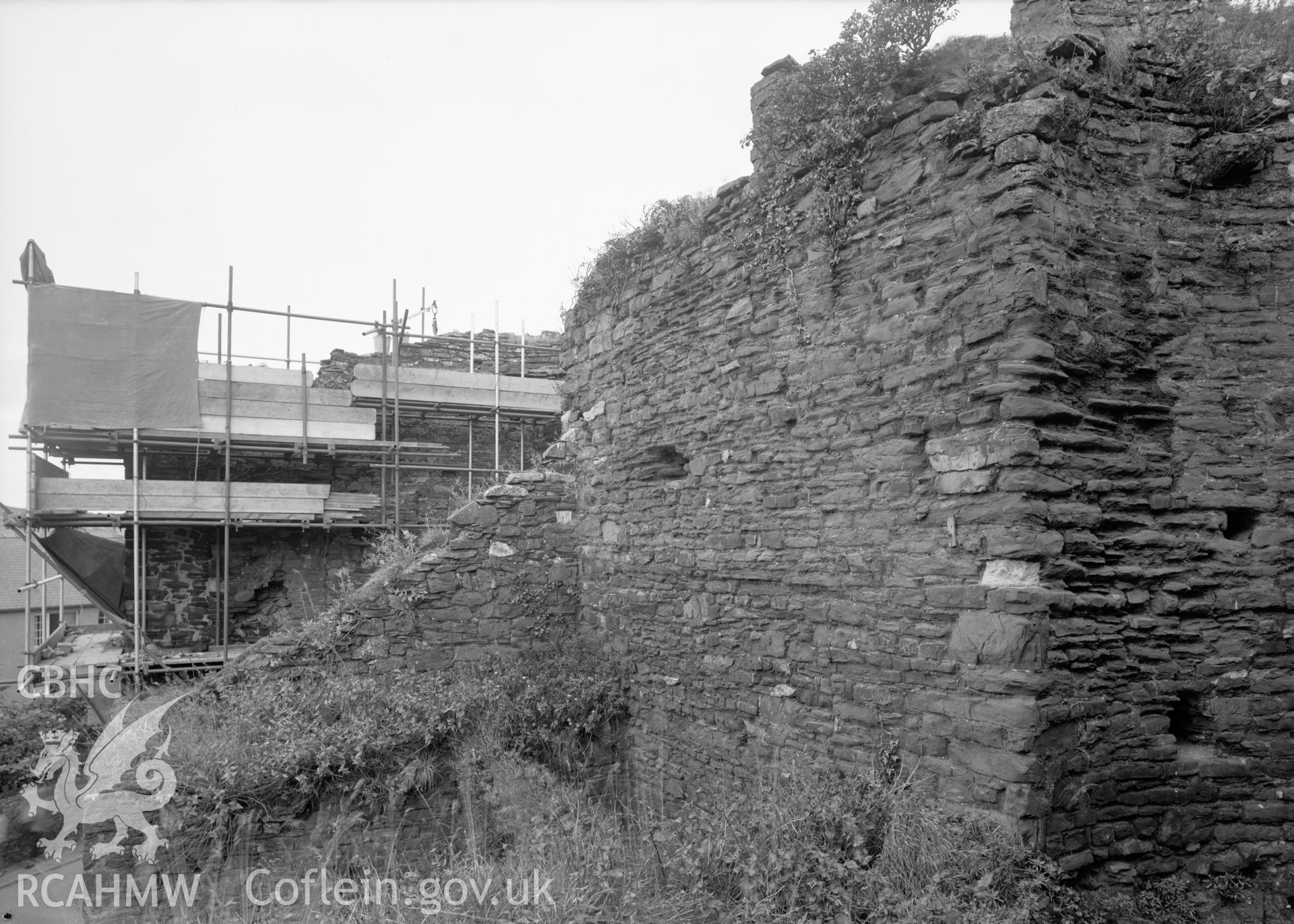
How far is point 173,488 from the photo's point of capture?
12.7 metres

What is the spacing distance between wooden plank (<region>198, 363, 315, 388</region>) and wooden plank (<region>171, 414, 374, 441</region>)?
679mm

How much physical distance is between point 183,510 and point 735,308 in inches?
400

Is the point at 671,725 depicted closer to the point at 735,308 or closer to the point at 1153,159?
the point at 735,308

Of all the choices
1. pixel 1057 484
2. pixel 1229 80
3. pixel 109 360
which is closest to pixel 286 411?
pixel 109 360

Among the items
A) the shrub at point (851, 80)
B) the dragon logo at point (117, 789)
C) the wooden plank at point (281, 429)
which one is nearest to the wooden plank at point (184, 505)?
the wooden plank at point (281, 429)

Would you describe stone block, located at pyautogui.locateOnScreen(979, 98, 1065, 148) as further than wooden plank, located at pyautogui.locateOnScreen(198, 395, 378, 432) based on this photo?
No

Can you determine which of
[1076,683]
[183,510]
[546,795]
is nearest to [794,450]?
[1076,683]

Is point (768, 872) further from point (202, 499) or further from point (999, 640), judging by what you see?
point (202, 499)

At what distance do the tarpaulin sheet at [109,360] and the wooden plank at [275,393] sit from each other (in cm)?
36

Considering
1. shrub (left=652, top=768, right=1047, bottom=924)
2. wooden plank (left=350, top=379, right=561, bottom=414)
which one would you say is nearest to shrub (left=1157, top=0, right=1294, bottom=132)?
shrub (left=652, top=768, right=1047, bottom=924)

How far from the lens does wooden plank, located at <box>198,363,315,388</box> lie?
43.6 ft

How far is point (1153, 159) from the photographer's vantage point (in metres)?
4.79

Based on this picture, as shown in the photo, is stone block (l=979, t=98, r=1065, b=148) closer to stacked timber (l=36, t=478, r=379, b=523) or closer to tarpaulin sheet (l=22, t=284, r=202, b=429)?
stacked timber (l=36, t=478, r=379, b=523)

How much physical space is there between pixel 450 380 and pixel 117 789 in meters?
10.2
